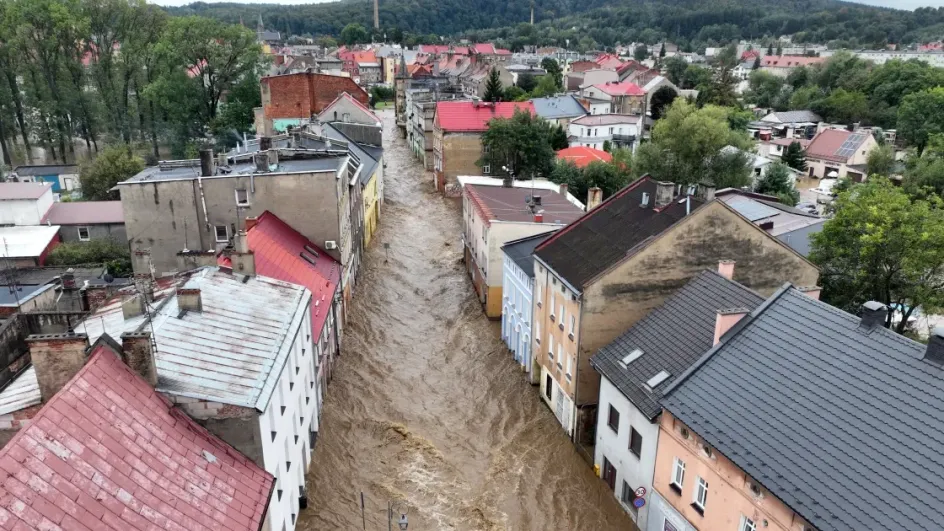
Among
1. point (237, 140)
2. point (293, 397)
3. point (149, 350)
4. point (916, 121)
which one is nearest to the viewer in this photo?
point (149, 350)

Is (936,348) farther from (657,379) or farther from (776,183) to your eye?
(776,183)

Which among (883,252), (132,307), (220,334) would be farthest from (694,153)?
(132,307)

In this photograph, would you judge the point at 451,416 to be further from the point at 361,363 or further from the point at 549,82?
the point at 549,82

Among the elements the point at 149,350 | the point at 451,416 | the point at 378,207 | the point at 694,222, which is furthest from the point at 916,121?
the point at 149,350

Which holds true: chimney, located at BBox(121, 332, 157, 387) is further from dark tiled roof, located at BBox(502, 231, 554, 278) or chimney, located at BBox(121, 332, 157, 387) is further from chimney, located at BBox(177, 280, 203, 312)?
dark tiled roof, located at BBox(502, 231, 554, 278)

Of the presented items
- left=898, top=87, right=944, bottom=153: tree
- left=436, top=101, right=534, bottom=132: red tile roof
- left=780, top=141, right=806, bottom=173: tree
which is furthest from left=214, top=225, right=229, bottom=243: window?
left=898, top=87, right=944, bottom=153: tree

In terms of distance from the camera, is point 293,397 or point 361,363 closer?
point 293,397
